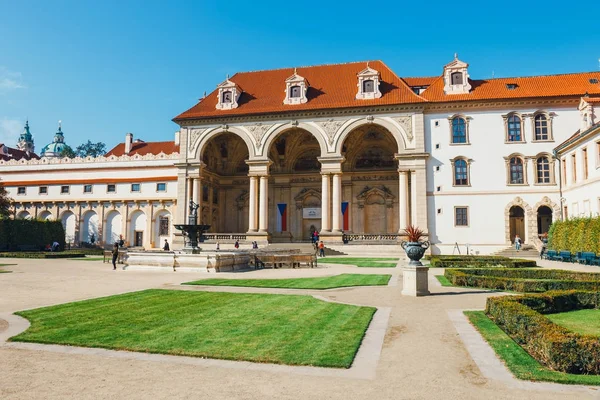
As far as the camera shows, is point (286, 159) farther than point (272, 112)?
Yes

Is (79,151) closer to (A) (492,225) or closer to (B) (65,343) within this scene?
(A) (492,225)

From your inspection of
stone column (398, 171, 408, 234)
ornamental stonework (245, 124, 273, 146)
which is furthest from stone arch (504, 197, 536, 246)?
ornamental stonework (245, 124, 273, 146)

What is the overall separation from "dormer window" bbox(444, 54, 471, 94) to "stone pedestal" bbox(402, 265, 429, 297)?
3289cm

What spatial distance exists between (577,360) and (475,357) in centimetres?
140

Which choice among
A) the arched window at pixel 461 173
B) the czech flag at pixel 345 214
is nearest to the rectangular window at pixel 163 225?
the czech flag at pixel 345 214

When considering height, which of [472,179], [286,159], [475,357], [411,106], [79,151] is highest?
[79,151]

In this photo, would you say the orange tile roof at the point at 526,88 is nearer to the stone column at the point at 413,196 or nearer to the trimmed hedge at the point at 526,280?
the stone column at the point at 413,196

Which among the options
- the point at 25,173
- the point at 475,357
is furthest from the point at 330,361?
the point at 25,173

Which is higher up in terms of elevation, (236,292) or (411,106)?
(411,106)

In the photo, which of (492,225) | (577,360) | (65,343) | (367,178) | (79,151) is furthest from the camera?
(79,151)

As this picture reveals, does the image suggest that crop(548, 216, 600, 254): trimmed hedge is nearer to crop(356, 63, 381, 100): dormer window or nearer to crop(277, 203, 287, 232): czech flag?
crop(356, 63, 381, 100): dormer window

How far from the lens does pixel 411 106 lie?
136ft

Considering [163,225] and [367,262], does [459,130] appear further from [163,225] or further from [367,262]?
[163,225]

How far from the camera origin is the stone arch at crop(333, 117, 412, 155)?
41.6 metres
